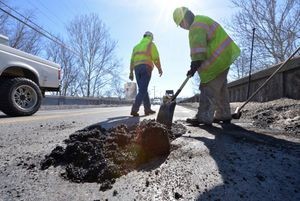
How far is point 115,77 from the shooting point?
58.2 meters

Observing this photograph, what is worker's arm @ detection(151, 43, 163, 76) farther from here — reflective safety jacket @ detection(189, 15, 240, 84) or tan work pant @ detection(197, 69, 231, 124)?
reflective safety jacket @ detection(189, 15, 240, 84)

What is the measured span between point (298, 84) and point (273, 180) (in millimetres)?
4907

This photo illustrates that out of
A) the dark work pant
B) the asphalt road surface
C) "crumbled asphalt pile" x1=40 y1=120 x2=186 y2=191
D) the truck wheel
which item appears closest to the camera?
the asphalt road surface

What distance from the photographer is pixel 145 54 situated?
28.5 ft

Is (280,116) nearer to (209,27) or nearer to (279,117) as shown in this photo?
(279,117)

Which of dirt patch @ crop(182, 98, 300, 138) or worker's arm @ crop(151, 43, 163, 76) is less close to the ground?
worker's arm @ crop(151, 43, 163, 76)

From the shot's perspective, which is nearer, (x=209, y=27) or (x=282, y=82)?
(x=209, y=27)

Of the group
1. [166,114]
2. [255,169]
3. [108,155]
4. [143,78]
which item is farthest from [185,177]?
[143,78]

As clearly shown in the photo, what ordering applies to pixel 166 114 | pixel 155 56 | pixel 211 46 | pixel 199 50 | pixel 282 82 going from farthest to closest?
pixel 155 56 < pixel 282 82 < pixel 211 46 < pixel 166 114 < pixel 199 50

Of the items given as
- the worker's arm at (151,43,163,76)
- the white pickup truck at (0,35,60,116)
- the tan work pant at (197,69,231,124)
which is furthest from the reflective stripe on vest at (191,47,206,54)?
the white pickup truck at (0,35,60,116)

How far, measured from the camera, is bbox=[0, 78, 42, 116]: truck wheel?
7398 mm

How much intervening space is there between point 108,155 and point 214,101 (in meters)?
3.09

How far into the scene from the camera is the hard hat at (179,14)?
206 inches

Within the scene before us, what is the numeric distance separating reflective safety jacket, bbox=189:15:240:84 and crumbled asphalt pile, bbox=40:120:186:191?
241 cm
